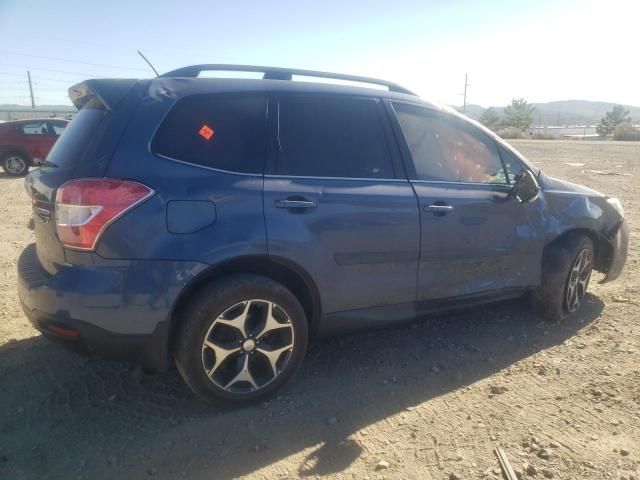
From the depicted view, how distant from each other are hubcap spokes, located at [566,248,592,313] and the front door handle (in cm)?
248

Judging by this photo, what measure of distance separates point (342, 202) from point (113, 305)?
138 centimetres

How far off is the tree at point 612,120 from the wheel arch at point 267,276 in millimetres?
72152

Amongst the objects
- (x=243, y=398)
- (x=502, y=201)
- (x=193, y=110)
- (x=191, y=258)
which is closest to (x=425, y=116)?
(x=502, y=201)

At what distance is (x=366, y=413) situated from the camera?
2908 mm

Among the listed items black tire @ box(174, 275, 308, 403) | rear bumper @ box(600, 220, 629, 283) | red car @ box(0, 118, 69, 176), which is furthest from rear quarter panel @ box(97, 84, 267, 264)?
red car @ box(0, 118, 69, 176)

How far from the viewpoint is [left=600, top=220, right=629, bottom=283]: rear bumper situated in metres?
4.42

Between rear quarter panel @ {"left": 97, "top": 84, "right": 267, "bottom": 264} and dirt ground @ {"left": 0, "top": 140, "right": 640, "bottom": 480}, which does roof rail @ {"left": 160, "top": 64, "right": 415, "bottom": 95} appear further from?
dirt ground @ {"left": 0, "top": 140, "right": 640, "bottom": 480}

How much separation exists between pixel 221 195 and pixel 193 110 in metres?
0.52

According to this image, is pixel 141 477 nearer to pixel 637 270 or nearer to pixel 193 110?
pixel 193 110

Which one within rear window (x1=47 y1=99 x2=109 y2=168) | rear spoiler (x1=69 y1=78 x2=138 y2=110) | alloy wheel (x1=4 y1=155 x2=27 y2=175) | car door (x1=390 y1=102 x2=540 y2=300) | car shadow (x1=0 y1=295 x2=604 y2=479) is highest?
rear spoiler (x1=69 y1=78 x2=138 y2=110)

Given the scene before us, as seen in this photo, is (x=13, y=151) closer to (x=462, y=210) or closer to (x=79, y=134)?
(x=79, y=134)

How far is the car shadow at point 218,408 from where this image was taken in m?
2.49

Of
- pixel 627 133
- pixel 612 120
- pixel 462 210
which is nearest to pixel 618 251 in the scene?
pixel 462 210

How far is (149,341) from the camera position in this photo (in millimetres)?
2602
